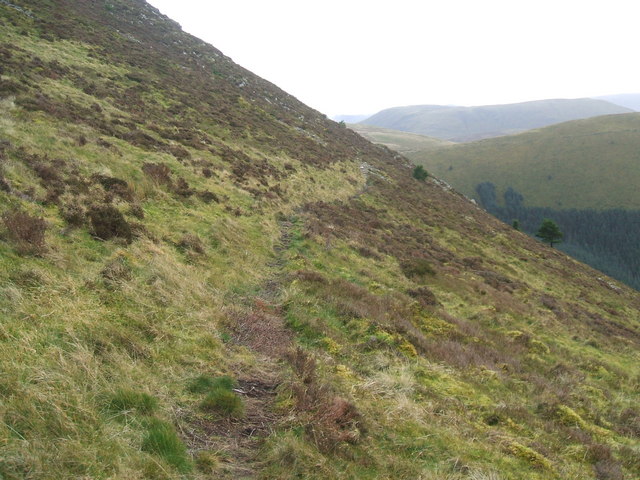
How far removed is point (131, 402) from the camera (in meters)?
4.80

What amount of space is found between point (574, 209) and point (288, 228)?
13877cm

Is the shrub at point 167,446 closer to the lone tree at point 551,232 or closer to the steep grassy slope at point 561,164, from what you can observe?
the lone tree at point 551,232

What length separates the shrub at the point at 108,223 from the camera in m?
9.53

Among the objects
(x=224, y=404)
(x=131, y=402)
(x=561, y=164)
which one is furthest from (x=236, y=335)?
(x=561, y=164)

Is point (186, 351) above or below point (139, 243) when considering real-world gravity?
below

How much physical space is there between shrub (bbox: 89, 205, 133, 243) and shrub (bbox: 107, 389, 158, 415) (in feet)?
19.4

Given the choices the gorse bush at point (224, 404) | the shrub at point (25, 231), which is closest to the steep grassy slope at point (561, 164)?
the shrub at point (25, 231)

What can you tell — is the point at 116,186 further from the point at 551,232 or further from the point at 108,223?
the point at 551,232

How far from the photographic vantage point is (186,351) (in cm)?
652

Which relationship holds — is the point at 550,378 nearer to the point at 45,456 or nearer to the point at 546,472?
the point at 546,472

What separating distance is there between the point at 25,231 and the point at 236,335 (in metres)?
4.95

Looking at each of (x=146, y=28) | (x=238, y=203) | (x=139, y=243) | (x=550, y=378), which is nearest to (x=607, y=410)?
(x=550, y=378)

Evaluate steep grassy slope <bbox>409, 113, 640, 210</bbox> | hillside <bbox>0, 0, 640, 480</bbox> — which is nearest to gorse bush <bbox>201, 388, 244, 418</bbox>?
hillside <bbox>0, 0, 640, 480</bbox>

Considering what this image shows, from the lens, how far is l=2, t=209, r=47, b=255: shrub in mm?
7152
